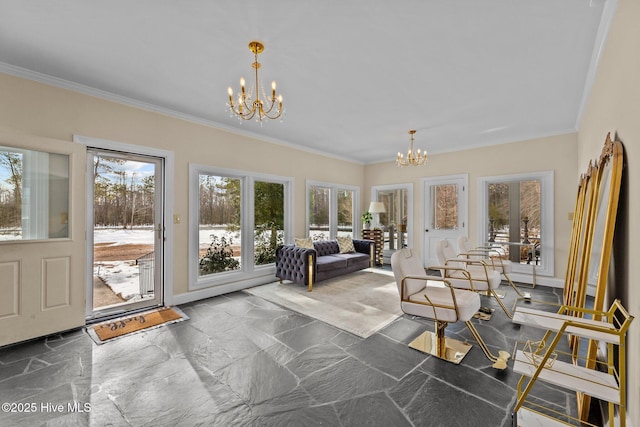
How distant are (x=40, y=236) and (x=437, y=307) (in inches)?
158

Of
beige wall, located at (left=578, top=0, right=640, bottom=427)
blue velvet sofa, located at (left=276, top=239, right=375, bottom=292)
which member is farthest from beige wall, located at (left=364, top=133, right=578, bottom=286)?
beige wall, located at (left=578, top=0, right=640, bottom=427)

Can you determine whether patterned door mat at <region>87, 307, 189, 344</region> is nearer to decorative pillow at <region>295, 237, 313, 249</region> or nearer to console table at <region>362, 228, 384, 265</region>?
decorative pillow at <region>295, 237, 313, 249</region>

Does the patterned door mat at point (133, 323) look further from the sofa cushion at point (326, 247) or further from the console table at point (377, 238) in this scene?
the console table at point (377, 238)

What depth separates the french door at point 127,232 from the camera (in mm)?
3592

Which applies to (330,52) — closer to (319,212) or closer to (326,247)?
(326,247)

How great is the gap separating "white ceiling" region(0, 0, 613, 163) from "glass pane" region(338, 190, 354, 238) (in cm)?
313

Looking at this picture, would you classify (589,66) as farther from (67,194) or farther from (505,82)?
(67,194)

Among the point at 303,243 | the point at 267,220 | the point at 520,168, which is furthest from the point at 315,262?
the point at 520,168

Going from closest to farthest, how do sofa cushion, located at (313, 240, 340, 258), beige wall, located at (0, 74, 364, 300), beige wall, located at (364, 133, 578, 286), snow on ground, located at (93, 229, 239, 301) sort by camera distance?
beige wall, located at (0, 74, 364, 300), snow on ground, located at (93, 229, 239, 301), beige wall, located at (364, 133, 578, 286), sofa cushion, located at (313, 240, 340, 258)

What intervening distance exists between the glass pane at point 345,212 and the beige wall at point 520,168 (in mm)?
1377

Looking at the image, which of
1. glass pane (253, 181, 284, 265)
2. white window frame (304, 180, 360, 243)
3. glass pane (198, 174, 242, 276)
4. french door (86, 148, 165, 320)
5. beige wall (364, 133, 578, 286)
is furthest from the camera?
white window frame (304, 180, 360, 243)

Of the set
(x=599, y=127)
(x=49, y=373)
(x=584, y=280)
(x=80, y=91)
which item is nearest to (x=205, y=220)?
(x=80, y=91)

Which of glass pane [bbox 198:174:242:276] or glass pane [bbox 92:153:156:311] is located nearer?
glass pane [bbox 92:153:156:311]

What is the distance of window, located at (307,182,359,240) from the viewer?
629 centimetres
